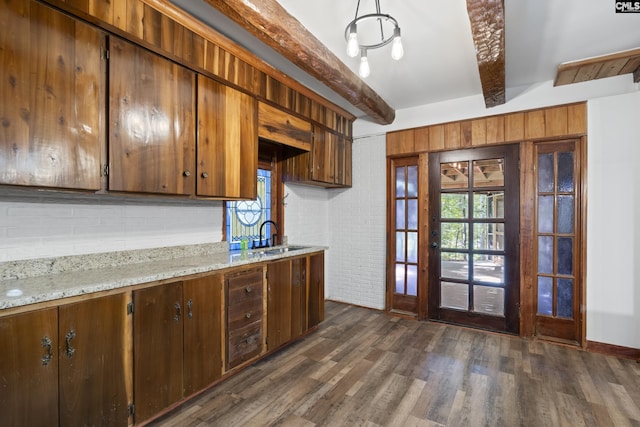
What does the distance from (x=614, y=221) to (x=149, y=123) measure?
414 centimetres

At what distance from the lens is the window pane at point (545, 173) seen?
3.22 metres

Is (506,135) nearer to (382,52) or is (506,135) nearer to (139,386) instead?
(382,52)

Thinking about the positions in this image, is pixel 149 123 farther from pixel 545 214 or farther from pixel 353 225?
pixel 545 214

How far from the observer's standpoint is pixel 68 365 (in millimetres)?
1471

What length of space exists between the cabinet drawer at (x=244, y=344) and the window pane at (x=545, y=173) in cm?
329

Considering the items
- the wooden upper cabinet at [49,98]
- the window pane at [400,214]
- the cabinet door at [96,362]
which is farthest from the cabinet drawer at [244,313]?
the window pane at [400,214]

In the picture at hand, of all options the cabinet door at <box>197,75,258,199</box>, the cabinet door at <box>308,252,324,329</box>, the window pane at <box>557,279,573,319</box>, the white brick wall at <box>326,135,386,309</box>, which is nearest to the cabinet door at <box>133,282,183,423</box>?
the cabinet door at <box>197,75,258,199</box>

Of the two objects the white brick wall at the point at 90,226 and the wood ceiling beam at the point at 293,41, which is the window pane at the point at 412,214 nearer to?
the wood ceiling beam at the point at 293,41

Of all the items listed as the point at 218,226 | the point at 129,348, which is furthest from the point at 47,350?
the point at 218,226

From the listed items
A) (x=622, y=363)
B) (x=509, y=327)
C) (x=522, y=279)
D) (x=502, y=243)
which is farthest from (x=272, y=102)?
(x=622, y=363)

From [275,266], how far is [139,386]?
4.30 ft

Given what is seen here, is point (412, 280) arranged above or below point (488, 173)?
below

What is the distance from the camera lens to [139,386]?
1.75m

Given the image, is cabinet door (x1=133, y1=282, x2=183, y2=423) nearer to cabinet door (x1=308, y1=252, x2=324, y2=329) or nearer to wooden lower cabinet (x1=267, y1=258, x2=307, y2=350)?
wooden lower cabinet (x1=267, y1=258, x2=307, y2=350)
